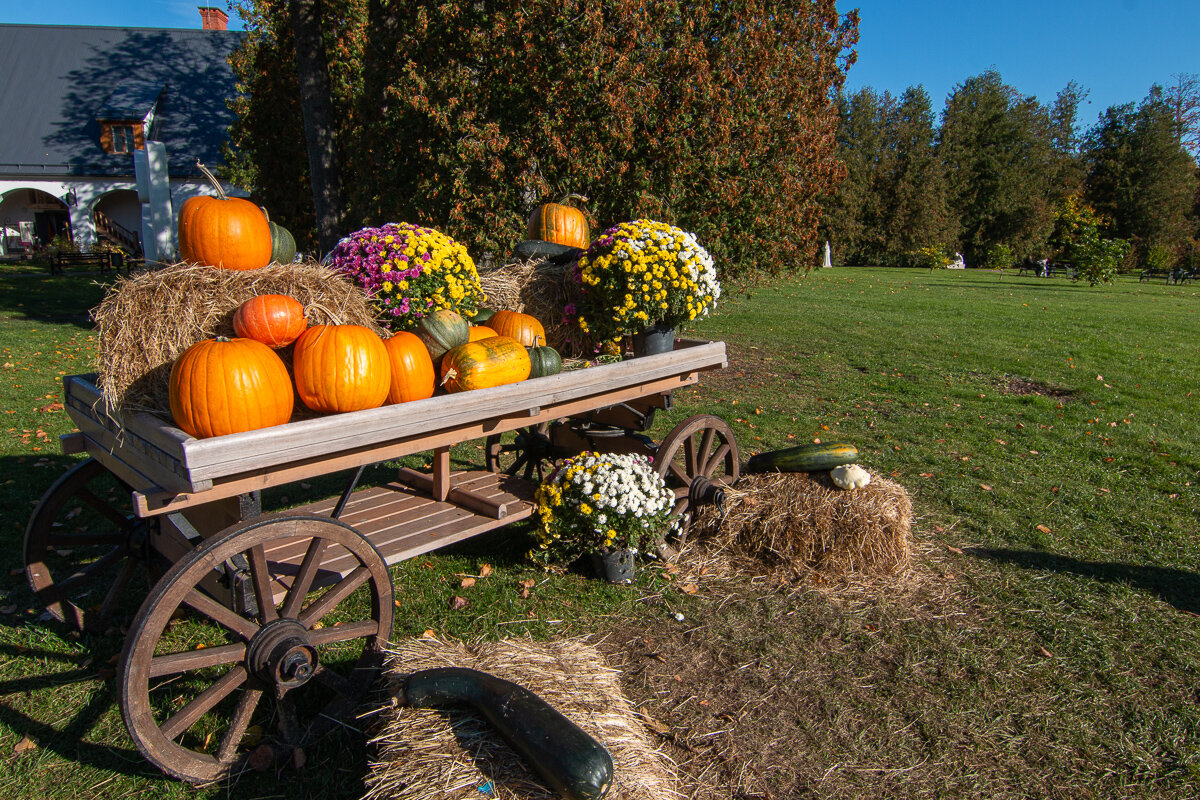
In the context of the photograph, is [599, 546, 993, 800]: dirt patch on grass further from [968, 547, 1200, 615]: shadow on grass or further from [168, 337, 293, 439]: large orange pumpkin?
[168, 337, 293, 439]: large orange pumpkin

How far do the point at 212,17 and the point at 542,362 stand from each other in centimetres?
3734

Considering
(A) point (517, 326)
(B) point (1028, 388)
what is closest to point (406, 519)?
(A) point (517, 326)

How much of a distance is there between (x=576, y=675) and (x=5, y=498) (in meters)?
4.95

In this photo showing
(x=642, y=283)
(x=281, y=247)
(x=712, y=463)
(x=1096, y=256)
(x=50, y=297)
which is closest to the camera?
(x=281, y=247)

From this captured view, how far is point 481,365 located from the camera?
138 inches

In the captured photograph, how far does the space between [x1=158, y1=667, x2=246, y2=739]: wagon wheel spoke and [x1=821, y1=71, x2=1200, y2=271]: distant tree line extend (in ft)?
113

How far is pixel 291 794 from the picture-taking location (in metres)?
2.68

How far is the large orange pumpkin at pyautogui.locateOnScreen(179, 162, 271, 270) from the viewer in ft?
10.8

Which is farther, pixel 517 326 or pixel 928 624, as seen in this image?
pixel 517 326

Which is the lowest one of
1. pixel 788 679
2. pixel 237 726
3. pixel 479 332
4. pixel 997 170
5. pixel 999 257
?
pixel 788 679

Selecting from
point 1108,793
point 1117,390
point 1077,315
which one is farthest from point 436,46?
point 1077,315

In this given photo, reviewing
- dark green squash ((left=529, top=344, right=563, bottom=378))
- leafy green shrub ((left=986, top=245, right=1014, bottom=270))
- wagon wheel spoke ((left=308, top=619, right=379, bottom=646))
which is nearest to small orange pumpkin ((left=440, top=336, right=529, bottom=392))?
dark green squash ((left=529, top=344, right=563, bottom=378))

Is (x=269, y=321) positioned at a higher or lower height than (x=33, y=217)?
lower

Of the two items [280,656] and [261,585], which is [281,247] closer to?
[261,585]
